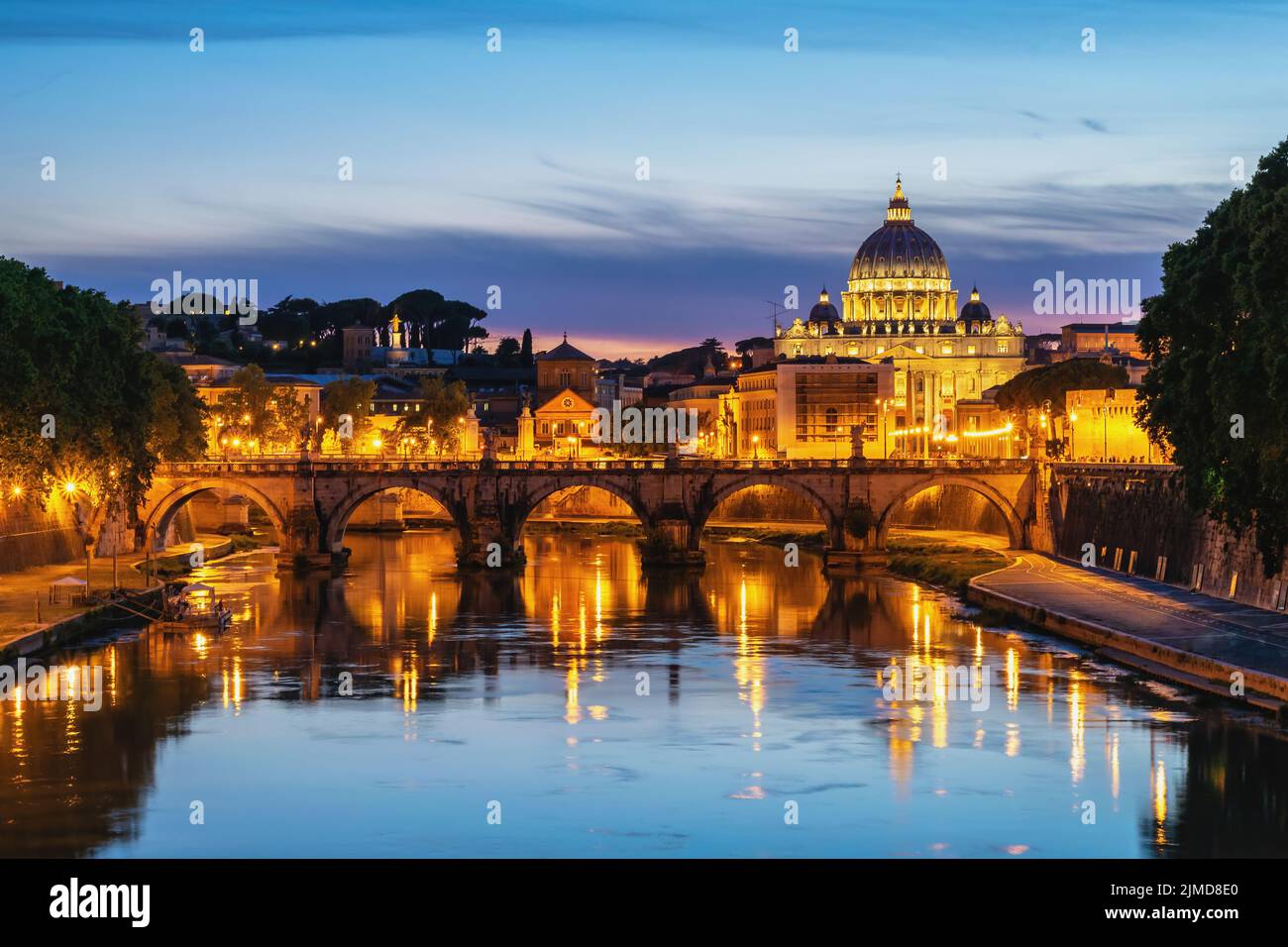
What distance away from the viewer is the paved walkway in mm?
54406

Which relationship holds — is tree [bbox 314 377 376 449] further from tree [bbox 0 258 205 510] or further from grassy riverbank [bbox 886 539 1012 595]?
tree [bbox 0 258 205 510]

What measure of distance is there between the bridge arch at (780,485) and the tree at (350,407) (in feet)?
209

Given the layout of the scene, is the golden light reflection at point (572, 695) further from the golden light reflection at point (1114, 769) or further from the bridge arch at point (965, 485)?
the bridge arch at point (965, 485)

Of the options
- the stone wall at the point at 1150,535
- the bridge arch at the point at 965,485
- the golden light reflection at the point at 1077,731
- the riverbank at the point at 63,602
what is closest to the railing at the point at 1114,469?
the stone wall at the point at 1150,535

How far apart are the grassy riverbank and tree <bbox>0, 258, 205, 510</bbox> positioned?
33.0 m

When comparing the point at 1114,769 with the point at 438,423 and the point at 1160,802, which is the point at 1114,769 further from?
the point at 438,423

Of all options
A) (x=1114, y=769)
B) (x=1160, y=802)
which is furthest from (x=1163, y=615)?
(x=1160, y=802)

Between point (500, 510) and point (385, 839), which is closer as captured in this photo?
point (385, 839)

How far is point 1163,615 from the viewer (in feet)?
213

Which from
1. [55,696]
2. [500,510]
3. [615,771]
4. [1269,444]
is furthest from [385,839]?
[500,510]

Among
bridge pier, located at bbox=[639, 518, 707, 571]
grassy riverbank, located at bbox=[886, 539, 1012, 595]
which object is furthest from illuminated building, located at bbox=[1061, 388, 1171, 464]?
bridge pier, located at bbox=[639, 518, 707, 571]

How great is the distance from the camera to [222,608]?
243 ft

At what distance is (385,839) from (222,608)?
35.9 meters
